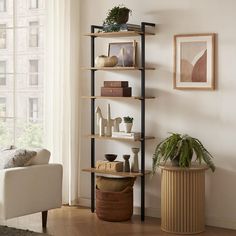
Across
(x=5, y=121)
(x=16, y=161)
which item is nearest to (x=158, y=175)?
(x=16, y=161)

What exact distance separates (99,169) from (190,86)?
1270 millimetres

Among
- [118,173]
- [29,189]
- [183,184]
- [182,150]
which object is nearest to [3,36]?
[118,173]

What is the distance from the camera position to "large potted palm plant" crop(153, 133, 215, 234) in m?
6.06

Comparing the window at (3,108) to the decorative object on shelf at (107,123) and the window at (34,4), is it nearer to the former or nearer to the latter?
the window at (34,4)

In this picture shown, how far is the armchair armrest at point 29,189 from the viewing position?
5.73 meters

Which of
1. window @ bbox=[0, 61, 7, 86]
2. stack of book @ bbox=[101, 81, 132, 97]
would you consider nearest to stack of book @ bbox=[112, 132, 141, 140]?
stack of book @ bbox=[101, 81, 132, 97]

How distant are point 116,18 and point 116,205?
1.85 m

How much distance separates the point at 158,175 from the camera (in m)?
6.72

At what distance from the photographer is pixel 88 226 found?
20.8 ft

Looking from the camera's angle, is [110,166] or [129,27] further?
[110,166]

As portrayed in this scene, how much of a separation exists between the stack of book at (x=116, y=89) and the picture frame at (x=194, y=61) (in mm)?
488

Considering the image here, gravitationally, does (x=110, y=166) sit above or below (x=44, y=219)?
above

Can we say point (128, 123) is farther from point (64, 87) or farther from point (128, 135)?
point (64, 87)

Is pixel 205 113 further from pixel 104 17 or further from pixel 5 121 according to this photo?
pixel 5 121
